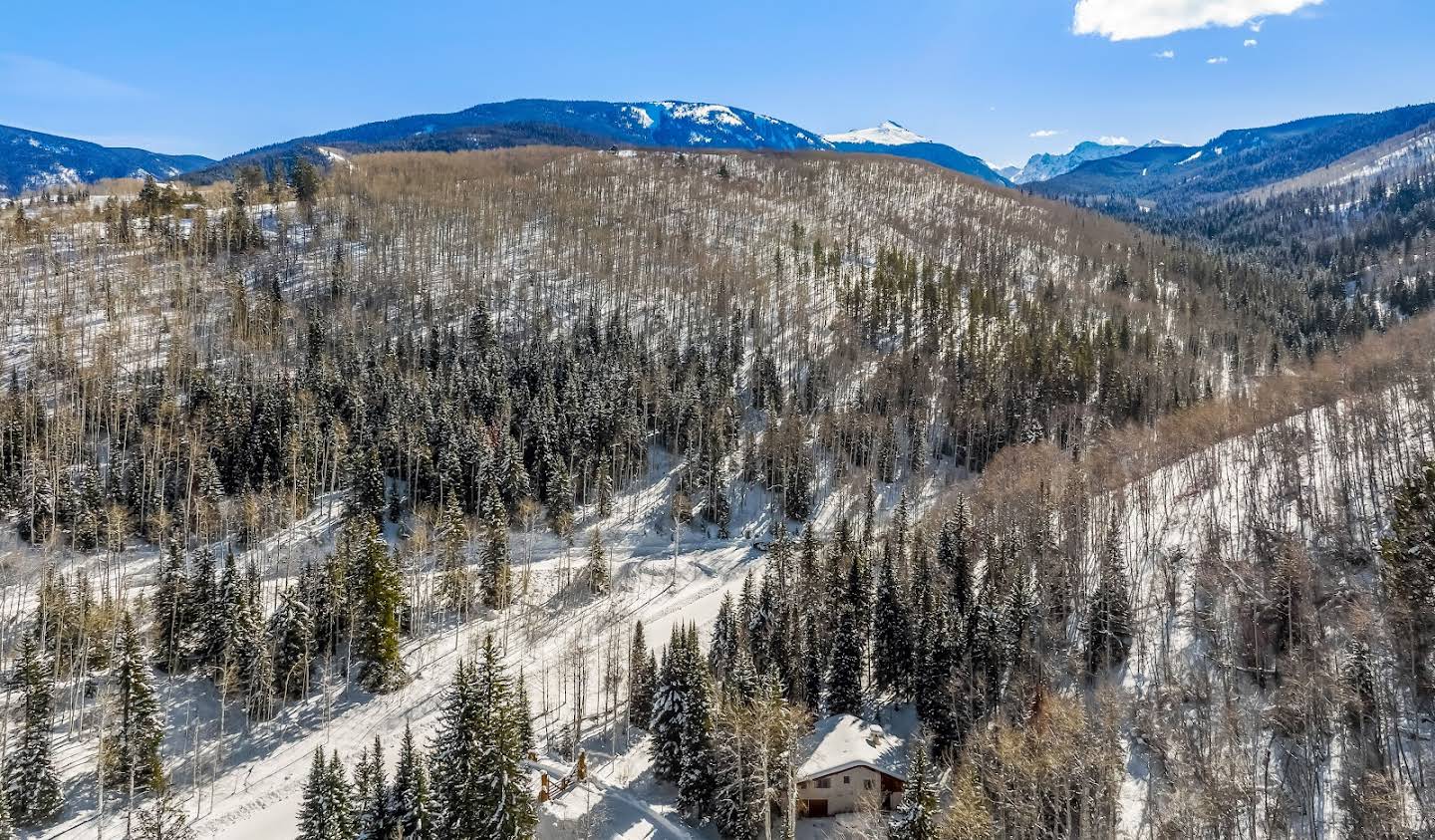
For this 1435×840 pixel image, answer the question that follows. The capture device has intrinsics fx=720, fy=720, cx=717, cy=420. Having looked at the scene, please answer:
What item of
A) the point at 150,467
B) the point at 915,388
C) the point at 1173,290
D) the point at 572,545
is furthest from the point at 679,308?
the point at 1173,290

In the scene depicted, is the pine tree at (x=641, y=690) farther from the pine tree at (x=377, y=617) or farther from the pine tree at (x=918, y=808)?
the pine tree at (x=918, y=808)

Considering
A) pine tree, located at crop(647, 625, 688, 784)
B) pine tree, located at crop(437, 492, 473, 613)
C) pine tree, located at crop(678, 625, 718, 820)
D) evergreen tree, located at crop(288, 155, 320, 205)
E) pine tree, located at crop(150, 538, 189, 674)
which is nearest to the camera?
pine tree, located at crop(678, 625, 718, 820)

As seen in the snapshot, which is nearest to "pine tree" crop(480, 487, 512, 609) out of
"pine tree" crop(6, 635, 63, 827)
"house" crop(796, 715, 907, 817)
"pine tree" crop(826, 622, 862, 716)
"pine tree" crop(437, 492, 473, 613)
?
"pine tree" crop(437, 492, 473, 613)

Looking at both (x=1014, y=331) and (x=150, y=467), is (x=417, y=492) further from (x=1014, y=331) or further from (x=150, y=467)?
(x=1014, y=331)

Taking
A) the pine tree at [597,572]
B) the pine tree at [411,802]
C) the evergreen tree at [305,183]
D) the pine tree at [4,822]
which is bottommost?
the pine tree at [597,572]

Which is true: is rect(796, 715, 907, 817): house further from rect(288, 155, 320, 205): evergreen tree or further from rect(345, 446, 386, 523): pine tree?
rect(288, 155, 320, 205): evergreen tree

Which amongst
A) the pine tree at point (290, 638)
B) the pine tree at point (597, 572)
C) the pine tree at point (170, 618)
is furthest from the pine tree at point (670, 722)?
the pine tree at point (170, 618)

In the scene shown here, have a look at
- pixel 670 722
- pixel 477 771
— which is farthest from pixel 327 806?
pixel 670 722
